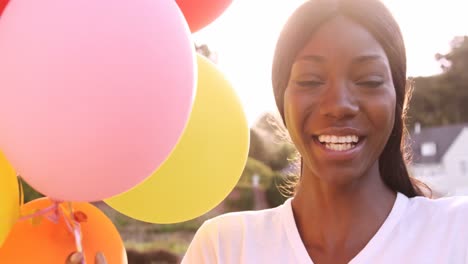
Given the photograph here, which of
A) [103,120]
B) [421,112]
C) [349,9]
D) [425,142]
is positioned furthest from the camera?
[421,112]

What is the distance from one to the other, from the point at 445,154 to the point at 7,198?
858 inches

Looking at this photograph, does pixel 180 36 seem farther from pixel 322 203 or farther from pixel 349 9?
pixel 322 203

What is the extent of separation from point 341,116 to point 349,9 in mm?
251

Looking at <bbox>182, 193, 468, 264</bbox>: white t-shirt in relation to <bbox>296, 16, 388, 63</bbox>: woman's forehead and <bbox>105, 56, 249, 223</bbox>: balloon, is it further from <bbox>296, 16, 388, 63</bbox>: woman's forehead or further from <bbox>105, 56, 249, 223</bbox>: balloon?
<bbox>296, 16, 388, 63</bbox>: woman's forehead

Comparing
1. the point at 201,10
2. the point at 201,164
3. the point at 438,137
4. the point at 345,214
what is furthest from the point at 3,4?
the point at 438,137

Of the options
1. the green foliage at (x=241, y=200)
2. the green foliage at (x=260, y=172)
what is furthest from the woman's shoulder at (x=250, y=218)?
the green foliage at (x=260, y=172)

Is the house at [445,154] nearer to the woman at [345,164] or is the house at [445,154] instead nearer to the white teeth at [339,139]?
the woman at [345,164]

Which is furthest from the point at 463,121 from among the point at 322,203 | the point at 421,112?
the point at 322,203

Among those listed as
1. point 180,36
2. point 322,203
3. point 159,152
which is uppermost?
point 180,36

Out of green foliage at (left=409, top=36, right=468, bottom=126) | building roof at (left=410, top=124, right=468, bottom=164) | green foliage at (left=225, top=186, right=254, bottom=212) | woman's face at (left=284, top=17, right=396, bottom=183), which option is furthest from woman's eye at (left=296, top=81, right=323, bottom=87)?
green foliage at (left=409, top=36, right=468, bottom=126)

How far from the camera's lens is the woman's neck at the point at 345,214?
178cm

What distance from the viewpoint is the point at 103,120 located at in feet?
5.01

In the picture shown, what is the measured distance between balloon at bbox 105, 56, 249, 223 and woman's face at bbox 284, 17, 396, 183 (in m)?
0.33

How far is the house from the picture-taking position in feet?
71.3
